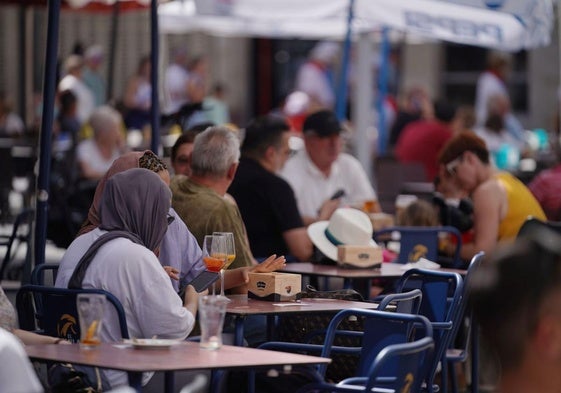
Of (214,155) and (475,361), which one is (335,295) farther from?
(475,361)

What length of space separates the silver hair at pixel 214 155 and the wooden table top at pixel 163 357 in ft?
7.17

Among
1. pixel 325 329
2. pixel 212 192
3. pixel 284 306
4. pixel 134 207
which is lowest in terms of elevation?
pixel 325 329

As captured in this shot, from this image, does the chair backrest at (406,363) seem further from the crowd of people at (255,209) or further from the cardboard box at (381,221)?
the cardboard box at (381,221)

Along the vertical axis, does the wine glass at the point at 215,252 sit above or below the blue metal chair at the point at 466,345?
above

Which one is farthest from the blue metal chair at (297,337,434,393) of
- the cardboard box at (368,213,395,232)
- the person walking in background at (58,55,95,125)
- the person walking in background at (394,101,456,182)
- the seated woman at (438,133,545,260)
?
the person walking in background at (58,55,95,125)

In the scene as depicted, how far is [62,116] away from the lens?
1557cm

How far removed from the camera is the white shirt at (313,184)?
9.80 metres

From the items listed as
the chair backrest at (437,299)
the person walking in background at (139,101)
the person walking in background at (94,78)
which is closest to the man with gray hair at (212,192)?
the chair backrest at (437,299)

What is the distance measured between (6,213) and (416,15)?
4259 millimetres

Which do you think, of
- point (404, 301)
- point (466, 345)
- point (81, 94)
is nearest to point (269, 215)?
point (466, 345)

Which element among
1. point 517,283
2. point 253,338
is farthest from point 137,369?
point 253,338

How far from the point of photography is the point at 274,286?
18.9 ft

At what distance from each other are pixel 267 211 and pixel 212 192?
1183 millimetres

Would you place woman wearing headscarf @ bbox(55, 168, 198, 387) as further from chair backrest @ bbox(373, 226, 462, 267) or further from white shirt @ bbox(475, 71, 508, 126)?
white shirt @ bbox(475, 71, 508, 126)
